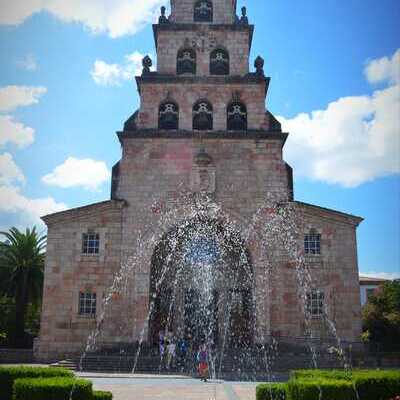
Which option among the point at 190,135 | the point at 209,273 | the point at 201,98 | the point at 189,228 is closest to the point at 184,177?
the point at 190,135

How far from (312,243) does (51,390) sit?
17.9 meters

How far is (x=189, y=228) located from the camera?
25.9 meters

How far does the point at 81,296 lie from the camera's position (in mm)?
24484

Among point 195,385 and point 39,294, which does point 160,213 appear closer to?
point 195,385

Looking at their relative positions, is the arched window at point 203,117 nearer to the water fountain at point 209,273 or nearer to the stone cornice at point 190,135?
the stone cornice at point 190,135

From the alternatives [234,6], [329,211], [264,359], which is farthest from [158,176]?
[234,6]

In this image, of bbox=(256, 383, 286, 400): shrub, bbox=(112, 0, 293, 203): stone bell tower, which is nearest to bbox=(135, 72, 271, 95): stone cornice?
bbox=(112, 0, 293, 203): stone bell tower

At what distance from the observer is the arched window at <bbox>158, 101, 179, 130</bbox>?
27.5 meters

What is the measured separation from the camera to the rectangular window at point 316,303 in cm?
Answer: 2405

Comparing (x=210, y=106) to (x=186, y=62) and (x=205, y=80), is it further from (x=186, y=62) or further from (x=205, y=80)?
(x=186, y=62)

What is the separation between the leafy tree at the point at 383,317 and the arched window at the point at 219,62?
18.4 metres

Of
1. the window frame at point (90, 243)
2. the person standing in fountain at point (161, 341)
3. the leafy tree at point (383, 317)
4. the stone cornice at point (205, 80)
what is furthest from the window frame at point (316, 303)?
the stone cornice at point (205, 80)

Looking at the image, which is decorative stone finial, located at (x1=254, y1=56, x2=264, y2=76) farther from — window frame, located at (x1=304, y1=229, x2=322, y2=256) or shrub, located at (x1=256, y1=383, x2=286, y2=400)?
shrub, located at (x1=256, y1=383, x2=286, y2=400)

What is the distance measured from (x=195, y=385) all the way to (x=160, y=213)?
36.5 feet
